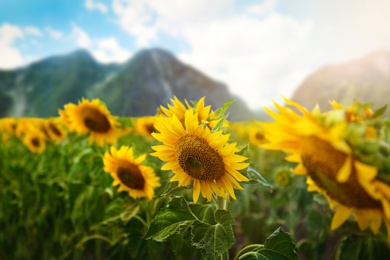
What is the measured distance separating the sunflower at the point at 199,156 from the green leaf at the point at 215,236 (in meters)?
0.07

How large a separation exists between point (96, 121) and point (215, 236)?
1.46 metres

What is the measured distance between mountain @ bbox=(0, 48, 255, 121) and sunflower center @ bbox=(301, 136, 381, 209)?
49.0m

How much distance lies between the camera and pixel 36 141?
144 inches

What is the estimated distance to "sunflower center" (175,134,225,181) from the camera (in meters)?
1.07

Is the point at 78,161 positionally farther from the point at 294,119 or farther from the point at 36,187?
the point at 294,119

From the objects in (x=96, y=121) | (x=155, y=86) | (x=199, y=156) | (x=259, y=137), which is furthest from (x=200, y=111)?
(x=155, y=86)

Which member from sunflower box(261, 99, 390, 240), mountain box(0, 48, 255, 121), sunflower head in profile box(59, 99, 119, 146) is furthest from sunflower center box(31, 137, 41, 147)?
mountain box(0, 48, 255, 121)

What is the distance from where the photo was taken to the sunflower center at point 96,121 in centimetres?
226

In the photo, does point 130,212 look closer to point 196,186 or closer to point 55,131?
point 196,186

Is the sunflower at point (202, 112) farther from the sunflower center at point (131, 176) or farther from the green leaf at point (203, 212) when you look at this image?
the sunflower center at point (131, 176)

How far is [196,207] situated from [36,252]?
2428 millimetres

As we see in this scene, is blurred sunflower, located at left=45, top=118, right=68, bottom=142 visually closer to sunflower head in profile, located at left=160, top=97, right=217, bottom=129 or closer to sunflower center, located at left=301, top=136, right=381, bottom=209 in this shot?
sunflower head in profile, located at left=160, top=97, right=217, bottom=129

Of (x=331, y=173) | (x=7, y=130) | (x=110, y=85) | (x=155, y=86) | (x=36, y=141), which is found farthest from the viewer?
(x=155, y=86)

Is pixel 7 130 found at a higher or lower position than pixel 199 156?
higher
